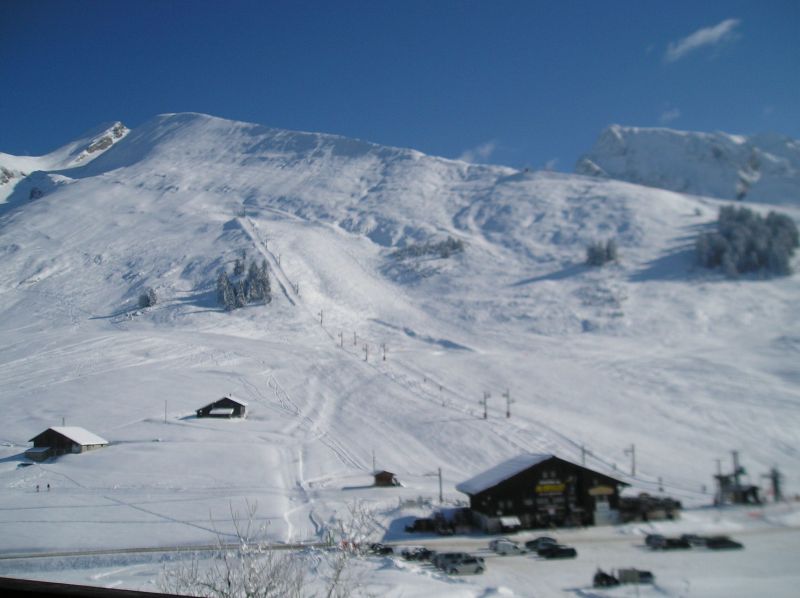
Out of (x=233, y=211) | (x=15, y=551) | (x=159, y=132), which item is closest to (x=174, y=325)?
(x=233, y=211)

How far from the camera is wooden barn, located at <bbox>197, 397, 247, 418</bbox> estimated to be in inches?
1214

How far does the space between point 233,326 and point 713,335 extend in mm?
40109

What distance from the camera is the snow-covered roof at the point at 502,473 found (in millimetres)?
13508

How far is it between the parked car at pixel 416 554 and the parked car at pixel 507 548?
118cm

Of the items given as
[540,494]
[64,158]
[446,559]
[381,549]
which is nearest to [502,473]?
[540,494]

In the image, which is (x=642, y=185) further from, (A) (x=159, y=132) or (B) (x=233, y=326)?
(A) (x=159, y=132)

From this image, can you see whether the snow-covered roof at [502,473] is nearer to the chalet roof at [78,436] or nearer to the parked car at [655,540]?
the parked car at [655,540]

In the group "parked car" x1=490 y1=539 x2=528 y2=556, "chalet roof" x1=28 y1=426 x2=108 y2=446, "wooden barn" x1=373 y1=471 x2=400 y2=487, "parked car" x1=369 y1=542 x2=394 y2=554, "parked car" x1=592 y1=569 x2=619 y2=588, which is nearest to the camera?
"parked car" x1=592 y1=569 x2=619 y2=588

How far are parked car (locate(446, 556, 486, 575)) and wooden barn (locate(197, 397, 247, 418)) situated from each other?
24.1 metres

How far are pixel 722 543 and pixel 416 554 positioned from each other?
22.1 ft

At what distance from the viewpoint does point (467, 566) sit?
8539 mm

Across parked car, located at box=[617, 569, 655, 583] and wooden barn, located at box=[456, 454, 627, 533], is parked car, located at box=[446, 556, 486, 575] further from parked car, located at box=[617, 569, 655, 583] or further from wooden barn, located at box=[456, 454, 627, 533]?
parked car, located at box=[617, 569, 655, 583]

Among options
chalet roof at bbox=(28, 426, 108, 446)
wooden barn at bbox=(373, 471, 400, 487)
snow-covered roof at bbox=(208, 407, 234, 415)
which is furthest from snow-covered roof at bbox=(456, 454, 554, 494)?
snow-covered roof at bbox=(208, 407, 234, 415)

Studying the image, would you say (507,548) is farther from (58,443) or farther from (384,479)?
(58,443)
